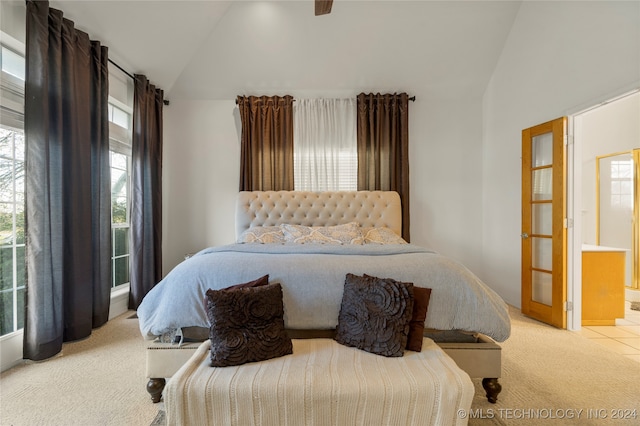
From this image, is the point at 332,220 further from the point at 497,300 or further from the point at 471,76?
the point at 471,76

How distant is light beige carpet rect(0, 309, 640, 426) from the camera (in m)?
1.77

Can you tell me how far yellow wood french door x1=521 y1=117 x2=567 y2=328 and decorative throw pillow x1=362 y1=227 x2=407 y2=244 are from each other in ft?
4.75

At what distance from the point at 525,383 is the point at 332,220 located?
2.60m

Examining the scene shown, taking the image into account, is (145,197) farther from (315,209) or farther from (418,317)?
(418,317)

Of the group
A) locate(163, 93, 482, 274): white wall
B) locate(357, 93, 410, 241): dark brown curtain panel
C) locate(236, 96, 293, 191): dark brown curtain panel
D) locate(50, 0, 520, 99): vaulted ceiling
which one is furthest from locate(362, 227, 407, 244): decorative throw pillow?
locate(50, 0, 520, 99): vaulted ceiling

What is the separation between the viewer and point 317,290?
1.87 m

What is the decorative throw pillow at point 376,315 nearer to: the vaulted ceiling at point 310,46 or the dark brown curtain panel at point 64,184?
the dark brown curtain panel at point 64,184

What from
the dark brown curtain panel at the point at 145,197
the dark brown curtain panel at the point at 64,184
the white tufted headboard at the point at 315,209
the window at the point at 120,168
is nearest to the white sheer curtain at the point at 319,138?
the white tufted headboard at the point at 315,209

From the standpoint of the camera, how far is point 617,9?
2.60 metres

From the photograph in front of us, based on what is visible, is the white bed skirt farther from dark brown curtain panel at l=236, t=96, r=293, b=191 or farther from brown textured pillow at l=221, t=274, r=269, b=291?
dark brown curtain panel at l=236, t=96, r=293, b=191

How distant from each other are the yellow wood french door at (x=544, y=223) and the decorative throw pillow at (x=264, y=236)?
2862 mm

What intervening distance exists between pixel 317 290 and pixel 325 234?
1747 mm

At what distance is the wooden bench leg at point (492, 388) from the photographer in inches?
73.0

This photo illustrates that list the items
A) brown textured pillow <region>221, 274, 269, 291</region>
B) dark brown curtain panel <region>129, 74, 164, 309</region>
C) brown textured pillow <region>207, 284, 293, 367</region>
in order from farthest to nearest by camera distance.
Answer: dark brown curtain panel <region>129, 74, 164, 309</region>, brown textured pillow <region>221, 274, 269, 291</region>, brown textured pillow <region>207, 284, 293, 367</region>
